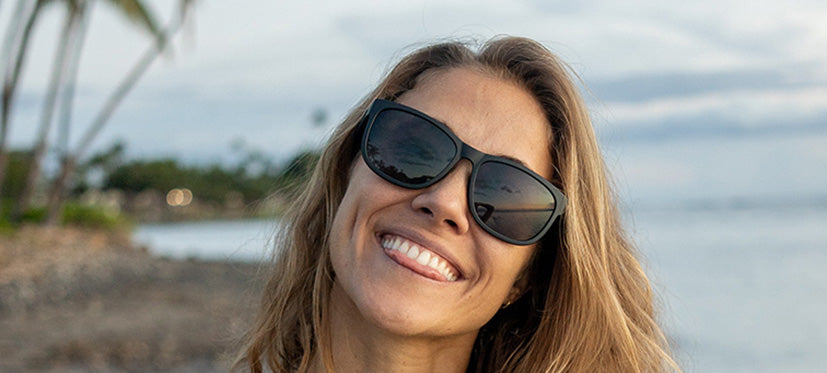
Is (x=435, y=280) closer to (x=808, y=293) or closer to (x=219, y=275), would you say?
(x=219, y=275)

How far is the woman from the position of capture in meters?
1.72

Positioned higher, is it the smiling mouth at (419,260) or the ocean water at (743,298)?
the smiling mouth at (419,260)

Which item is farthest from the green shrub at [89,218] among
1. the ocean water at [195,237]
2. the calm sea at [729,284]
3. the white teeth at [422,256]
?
the white teeth at [422,256]

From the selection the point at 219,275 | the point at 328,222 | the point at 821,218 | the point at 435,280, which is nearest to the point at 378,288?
the point at 435,280

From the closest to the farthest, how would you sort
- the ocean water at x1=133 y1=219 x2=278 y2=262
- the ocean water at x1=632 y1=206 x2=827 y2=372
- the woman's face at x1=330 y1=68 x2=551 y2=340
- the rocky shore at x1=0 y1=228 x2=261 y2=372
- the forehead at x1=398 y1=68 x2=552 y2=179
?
the woman's face at x1=330 y1=68 x2=551 y2=340, the forehead at x1=398 y1=68 x2=552 y2=179, the rocky shore at x1=0 y1=228 x2=261 y2=372, the ocean water at x1=632 y1=206 x2=827 y2=372, the ocean water at x1=133 y1=219 x2=278 y2=262

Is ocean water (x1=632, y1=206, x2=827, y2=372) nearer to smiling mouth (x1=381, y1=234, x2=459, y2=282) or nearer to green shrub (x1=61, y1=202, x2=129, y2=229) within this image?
smiling mouth (x1=381, y1=234, x2=459, y2=282)

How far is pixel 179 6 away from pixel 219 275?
20.7ft

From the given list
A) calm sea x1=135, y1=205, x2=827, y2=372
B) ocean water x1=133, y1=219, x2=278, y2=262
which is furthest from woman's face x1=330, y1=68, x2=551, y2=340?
ocean water x1=133, y1=219, x2=278, y2=262

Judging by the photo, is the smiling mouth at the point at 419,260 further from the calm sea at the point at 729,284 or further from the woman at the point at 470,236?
the calm sea at the point at 729,284

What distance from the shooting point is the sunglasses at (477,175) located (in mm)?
1753

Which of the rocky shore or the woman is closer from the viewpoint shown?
the woman

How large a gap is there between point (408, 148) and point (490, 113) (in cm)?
22

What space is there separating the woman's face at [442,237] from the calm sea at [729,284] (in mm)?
618

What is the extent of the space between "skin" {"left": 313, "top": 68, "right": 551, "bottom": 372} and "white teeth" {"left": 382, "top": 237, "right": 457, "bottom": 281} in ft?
0.05
